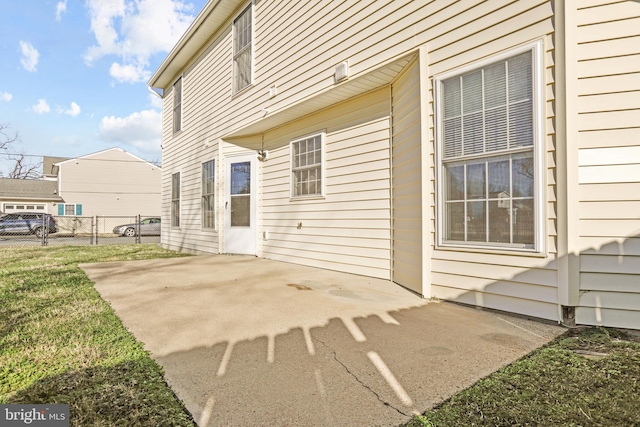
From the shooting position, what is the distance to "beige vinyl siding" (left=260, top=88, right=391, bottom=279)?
15.2 feet

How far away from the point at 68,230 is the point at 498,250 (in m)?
25.3

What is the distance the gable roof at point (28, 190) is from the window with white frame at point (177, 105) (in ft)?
66.6

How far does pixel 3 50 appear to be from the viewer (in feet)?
52.4

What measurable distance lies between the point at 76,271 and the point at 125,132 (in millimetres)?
58582

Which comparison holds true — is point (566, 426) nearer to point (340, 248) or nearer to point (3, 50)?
point (340, 248)

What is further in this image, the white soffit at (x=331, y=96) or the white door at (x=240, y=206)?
the white door at (x=240, y=206)

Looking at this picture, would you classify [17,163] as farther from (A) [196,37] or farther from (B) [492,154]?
(B) [492,154]

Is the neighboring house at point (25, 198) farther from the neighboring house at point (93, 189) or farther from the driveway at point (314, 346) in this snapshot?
the driveway at point (314, 346)

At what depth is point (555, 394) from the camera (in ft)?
5.26

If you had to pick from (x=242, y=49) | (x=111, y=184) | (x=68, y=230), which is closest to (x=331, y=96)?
(x=242, y=49)

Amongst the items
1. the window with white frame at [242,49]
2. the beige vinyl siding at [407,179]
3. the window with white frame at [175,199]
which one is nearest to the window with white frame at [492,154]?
the beige vinyl siding at [407,179]

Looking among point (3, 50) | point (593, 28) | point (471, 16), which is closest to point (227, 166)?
point (471, 16)

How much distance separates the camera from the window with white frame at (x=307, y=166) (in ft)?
18.5

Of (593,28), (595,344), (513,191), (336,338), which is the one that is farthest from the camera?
(513,191)
